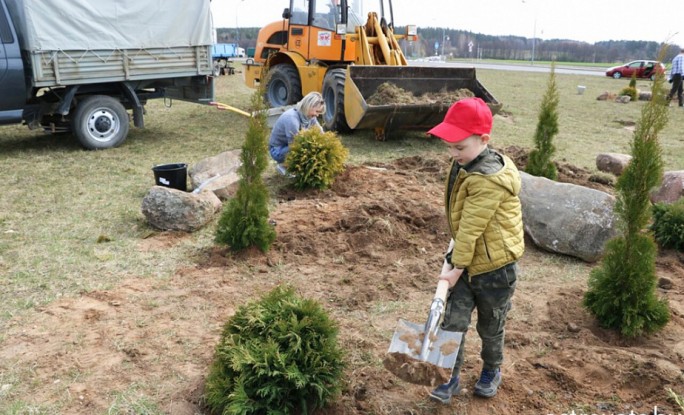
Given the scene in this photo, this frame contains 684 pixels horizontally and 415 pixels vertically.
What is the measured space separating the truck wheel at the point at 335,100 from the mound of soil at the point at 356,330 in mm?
4489

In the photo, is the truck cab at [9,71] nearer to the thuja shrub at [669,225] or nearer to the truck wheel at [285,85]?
the truck wheel at [285,85]

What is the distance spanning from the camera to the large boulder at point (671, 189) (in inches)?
244

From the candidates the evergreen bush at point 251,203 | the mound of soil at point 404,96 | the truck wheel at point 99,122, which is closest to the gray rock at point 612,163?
the mound of soil at point 404,96

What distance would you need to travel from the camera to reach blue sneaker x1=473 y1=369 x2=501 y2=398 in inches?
119

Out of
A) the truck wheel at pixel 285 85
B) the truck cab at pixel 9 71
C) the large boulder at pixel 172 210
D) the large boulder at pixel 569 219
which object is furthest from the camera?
the truck wheel at pixel 285 85

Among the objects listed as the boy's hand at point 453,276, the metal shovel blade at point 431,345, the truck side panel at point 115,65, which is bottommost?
the metal shovel blade at point 431,345

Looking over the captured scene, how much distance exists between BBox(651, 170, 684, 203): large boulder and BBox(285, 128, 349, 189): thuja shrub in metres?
3.66

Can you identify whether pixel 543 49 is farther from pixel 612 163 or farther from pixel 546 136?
pixel 546 136

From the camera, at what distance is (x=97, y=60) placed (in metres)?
8.84

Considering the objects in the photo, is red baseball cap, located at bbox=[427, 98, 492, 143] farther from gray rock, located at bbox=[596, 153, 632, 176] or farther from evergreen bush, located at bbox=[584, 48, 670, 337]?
gray rock, located at bbox=[596, 153, 632, 176]

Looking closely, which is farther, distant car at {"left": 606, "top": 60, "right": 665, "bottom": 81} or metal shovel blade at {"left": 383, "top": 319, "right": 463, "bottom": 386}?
distant car at {"left": 606, "top": 60, "right": 665, "bottom": 81}

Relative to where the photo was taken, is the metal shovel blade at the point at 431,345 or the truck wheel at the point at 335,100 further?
the truck wheel at the point at 335,100

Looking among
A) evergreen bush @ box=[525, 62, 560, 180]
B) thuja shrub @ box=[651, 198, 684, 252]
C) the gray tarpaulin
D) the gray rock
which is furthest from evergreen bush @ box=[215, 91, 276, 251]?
the gray rock

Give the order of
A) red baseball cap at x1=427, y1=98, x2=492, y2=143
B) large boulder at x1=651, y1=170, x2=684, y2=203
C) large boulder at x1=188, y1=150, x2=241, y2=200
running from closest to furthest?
red baseball cap at x1=427, y1=98, x2=492, y2=143
large boulder at x1=651, y1=170, x2=684, y2=203
large boulder at x1=188, y1=150, x2=241, y2=200
